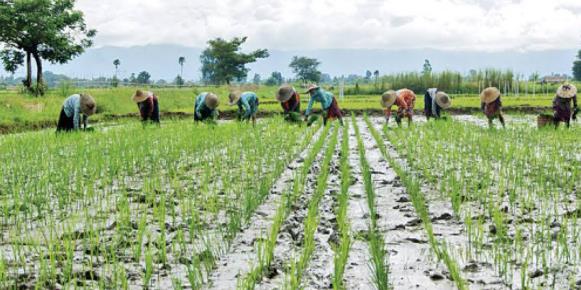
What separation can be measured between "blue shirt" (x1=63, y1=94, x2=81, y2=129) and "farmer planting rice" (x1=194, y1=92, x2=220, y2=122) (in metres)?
2.37

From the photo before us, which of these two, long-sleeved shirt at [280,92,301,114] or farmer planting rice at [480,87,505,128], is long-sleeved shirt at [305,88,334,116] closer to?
long-sleeved shirt at [280,92,301,114]

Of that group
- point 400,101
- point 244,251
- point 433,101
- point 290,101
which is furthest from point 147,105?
point 244,251

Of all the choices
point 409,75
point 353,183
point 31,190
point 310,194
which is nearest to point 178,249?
point 310,194

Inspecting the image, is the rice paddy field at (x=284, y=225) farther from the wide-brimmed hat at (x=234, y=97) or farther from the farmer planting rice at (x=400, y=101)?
the wide-brimmed hat at (x=234, y=97)

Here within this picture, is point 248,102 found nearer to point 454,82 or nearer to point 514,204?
point 514,204

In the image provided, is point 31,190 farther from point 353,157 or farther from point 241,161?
point 353,157

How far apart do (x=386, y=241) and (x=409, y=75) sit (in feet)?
119

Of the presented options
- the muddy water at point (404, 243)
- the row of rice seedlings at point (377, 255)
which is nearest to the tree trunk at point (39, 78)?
the muddy water at point (404, 243)

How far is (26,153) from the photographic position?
23.9 feet

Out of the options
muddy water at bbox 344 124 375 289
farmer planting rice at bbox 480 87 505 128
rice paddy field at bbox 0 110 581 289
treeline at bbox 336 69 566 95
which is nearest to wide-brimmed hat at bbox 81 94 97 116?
rice paddy field at bbox 0 110 581 289

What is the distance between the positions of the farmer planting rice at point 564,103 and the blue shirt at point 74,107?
7365 millimetres

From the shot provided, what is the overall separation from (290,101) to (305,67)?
2687 inches

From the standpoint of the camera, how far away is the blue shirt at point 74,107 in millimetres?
8894

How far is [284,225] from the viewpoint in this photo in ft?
12.3
